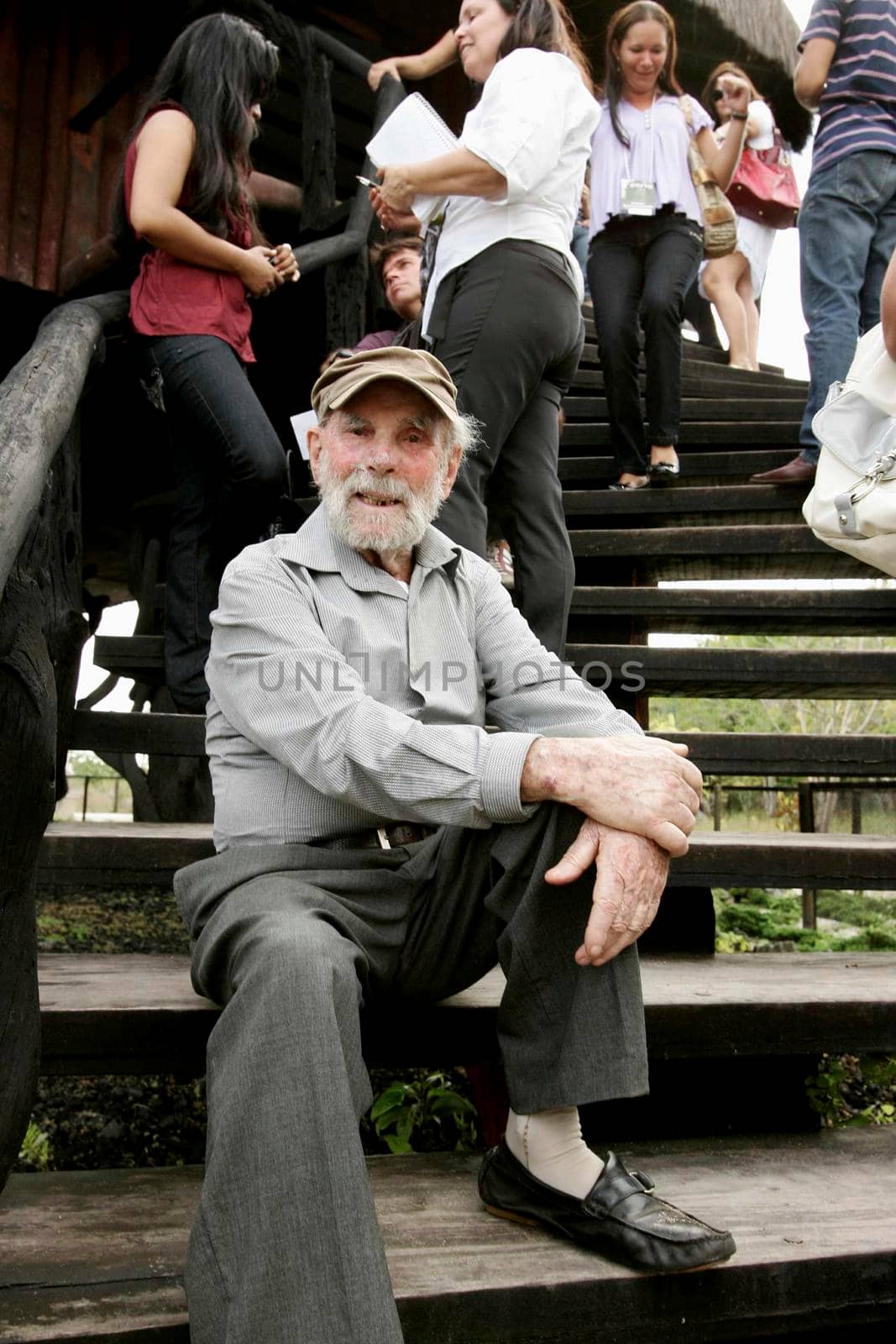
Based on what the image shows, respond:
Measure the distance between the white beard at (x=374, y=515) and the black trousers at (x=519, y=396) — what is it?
2.11 ft

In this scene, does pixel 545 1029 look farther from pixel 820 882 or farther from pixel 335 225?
pixel 335 225

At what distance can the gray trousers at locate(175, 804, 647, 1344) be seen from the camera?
3.92 ft

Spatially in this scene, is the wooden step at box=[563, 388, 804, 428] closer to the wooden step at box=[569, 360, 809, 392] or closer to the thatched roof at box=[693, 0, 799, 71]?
the wooden step at box=[569, 360, 809, 392]

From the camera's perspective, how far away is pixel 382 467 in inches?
76.7

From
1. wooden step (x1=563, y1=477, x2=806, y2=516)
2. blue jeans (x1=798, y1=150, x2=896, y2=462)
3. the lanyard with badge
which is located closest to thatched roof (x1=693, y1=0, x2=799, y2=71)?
the lanyard with badge

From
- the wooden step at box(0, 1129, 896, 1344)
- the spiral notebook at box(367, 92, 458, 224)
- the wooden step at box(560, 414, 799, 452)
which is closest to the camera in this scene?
the wooden step at box(0, 1129, 896, 1344)

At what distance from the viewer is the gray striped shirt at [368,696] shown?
5.14 ft

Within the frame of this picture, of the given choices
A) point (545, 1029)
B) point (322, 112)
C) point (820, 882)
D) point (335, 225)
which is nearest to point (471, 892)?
point (545, 1029)

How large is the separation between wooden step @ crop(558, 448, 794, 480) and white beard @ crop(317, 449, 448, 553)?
7.61 ft

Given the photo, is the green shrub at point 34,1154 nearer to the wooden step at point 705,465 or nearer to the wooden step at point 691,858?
the wooden step at point 691,858

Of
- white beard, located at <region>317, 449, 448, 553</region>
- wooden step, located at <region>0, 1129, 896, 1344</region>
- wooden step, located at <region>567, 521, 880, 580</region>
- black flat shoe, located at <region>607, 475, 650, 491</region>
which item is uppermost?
black flat shoe, located at <region>607, 475, 650, 491</region>

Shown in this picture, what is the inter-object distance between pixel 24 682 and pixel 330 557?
611 mm

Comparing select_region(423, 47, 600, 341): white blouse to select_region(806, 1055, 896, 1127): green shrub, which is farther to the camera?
select_region(423, 47, 600, 341): white blouse

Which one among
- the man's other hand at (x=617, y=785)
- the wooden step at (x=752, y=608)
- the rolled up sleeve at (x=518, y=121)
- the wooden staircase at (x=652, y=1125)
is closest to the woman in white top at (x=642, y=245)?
the wooden step at (x=752, y=608)
